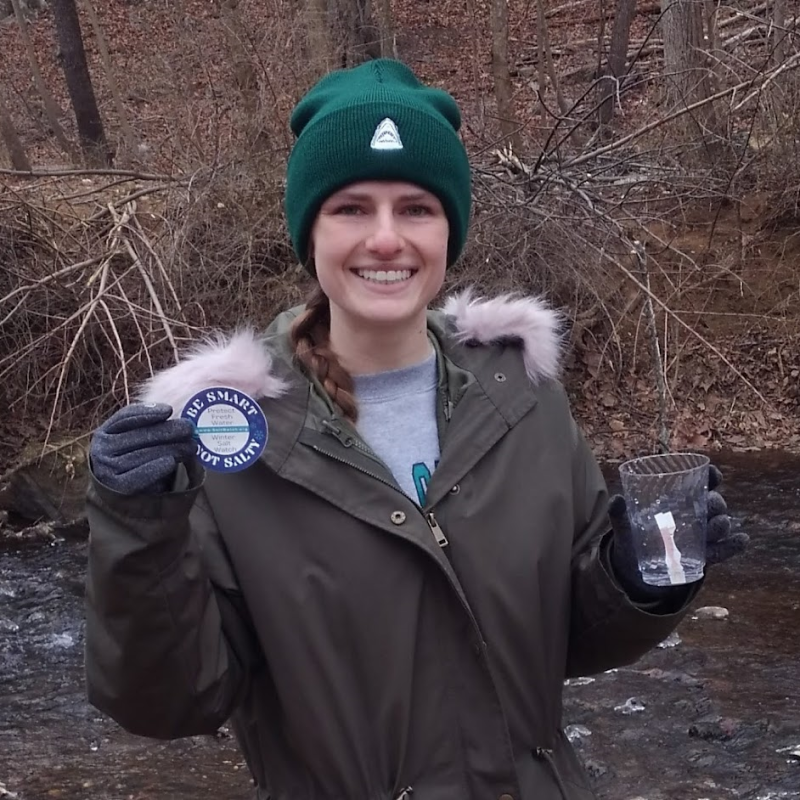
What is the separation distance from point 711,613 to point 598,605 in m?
4.19

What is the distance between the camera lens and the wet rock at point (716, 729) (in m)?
4.63

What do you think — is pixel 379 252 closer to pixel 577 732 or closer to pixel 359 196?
pixel 359 196

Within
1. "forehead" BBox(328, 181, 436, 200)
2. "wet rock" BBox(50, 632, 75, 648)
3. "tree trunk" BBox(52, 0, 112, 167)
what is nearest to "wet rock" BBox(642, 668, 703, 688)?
"wet rock" BBox(50, 632, 75, 648)

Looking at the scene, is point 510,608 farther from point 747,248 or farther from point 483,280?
point 747,248

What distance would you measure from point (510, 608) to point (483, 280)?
6346 millimetres

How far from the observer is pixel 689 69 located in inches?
311

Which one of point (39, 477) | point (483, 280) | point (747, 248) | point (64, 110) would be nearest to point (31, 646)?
point (39, 477)

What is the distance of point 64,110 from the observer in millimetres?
20109

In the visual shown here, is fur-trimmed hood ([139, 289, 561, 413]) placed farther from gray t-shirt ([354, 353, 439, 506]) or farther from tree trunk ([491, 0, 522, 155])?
tree trunk ([491, 0, 522, 155])

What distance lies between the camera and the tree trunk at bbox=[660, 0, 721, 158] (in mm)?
8891

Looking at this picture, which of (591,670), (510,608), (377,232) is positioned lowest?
(591,670)

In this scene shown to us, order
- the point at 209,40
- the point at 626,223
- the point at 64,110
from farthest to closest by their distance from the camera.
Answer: the point at 64,110 → the point at 209,40 → the point at 626,223

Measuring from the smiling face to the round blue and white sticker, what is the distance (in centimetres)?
28

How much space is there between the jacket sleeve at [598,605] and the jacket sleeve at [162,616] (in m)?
0.64
